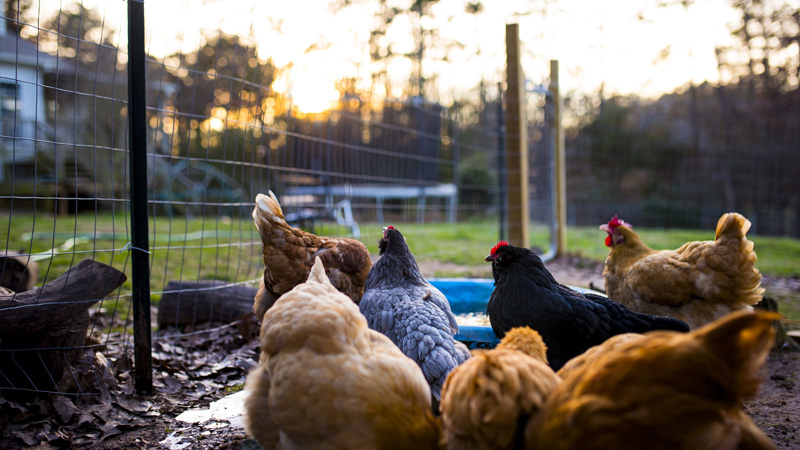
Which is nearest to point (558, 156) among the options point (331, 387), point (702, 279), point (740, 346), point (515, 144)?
point (515, 144)

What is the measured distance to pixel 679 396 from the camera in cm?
123

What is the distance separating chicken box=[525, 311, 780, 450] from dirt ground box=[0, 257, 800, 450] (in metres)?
0.96

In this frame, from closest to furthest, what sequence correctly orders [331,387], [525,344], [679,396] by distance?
1. [679,396]
2. [331,387]
3. [525,344]

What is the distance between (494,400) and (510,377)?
0.27 feet

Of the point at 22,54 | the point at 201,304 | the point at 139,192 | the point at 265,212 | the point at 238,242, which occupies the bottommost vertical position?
the point at 201,304

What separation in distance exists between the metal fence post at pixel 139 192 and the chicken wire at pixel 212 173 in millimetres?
80

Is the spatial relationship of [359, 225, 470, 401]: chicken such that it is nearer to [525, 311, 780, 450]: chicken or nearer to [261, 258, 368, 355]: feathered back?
[261, 258, 368, 355]: feathered back

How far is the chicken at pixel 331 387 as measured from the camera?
147 cm

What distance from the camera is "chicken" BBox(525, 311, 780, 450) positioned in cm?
122

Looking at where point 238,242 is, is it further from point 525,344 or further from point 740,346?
point 740,346

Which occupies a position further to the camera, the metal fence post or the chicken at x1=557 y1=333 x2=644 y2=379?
the metal fence post

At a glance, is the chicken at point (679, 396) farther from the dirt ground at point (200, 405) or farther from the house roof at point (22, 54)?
the house roof at point (22, 54)

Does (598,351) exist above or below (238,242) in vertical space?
below

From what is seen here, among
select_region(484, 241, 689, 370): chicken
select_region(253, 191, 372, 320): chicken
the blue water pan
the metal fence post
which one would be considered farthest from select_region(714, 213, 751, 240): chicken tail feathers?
the metal fence post
